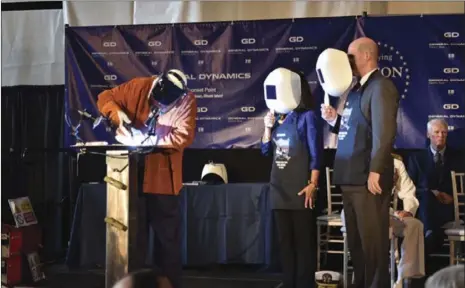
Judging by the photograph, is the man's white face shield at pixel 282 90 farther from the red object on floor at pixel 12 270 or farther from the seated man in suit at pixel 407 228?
the red object on floor at pixel 12 270

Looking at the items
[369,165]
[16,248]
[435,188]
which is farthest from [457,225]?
[16,248]

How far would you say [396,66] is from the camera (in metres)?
3.67

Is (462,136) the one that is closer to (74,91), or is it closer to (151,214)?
(151,214)

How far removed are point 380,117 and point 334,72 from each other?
0.36 meters

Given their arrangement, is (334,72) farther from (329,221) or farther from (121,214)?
(121,214)

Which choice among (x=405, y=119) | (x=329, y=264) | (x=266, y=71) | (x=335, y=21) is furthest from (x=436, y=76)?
(x=329, y=264)

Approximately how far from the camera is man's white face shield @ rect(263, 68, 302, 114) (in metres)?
3.49

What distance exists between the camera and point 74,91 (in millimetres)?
3941

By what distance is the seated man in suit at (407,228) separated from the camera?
3293 millimetres

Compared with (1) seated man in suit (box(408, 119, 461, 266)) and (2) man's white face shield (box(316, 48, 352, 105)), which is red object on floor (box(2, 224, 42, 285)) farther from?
(1) seated man in suit (box(408, 119, 461, 266))

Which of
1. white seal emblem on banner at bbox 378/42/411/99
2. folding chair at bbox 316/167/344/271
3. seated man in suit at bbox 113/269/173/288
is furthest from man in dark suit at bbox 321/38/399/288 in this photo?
seated man in suit at bbox 113/269/173/288

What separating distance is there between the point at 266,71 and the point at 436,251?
4.25 feet

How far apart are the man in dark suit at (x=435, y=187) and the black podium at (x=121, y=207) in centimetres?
141

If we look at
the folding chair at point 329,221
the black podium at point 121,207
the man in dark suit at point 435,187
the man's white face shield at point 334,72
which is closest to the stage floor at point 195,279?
the folding chair at point 329,221
